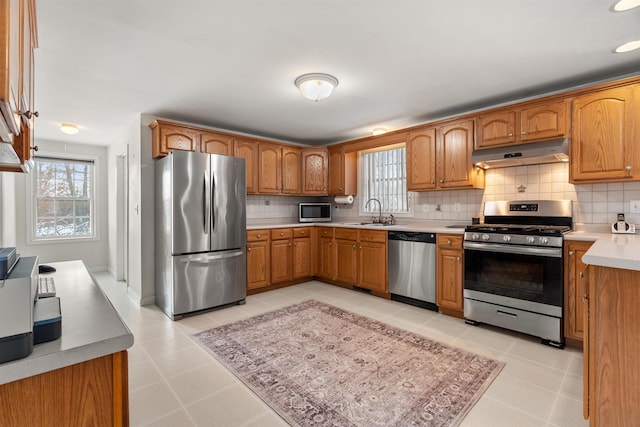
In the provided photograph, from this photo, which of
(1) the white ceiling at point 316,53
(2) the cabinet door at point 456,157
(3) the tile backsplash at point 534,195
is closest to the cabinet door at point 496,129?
(2) the cabinet door at point 456,157

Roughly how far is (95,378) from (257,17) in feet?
6.63

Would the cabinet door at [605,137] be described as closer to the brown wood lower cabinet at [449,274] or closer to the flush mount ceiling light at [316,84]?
the brown wood lower cabinet at [449,274]

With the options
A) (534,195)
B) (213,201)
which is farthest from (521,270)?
(213,201)

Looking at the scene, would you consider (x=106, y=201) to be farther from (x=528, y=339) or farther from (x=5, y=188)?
(x=528, y=339)

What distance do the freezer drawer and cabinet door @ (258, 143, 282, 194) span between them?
117 centimetres

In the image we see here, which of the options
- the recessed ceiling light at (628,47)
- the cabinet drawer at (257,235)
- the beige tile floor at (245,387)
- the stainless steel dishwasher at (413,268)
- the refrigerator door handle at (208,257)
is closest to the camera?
the beige tile floor at (245,387)

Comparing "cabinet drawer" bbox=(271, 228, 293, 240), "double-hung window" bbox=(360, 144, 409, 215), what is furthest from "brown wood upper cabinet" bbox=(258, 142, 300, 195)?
"double-hung window" bbox=(360, 144, 409, 215)

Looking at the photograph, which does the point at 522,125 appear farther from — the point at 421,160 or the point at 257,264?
the point at 257,264

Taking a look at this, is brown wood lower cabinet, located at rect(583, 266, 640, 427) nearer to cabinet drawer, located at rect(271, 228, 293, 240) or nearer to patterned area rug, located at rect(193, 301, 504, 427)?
patterned area rug, located at rect(193, 301, 504, 427)

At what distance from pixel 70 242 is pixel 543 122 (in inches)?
271

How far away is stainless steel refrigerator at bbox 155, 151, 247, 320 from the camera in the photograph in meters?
3.31

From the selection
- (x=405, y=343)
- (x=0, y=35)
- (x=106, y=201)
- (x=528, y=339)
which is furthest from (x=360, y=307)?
(x=106, y=201)

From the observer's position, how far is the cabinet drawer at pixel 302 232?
4594 mm

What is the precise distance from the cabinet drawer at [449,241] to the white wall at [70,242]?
18.4 feet
